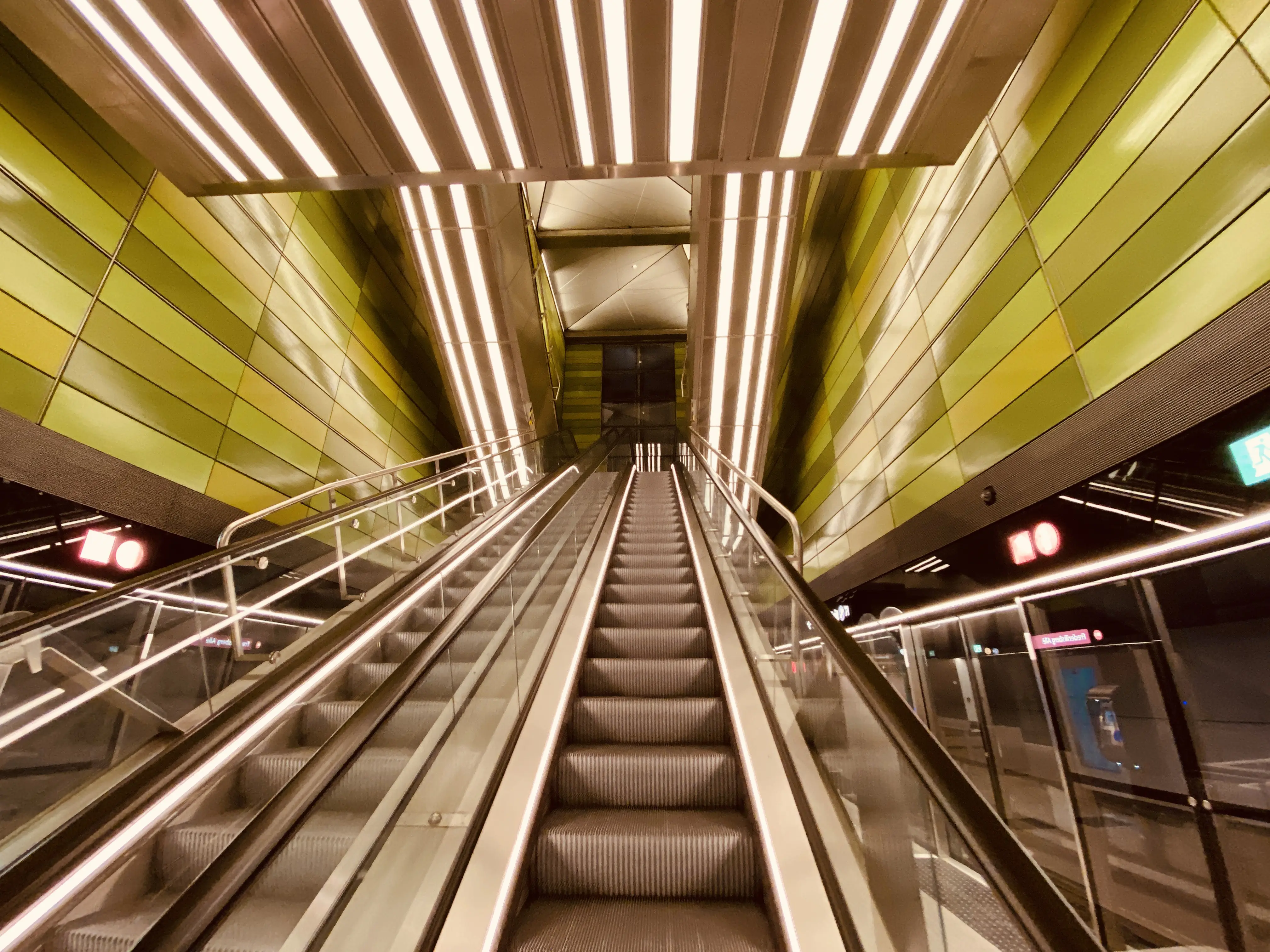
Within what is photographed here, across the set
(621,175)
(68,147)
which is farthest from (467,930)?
(68,147)

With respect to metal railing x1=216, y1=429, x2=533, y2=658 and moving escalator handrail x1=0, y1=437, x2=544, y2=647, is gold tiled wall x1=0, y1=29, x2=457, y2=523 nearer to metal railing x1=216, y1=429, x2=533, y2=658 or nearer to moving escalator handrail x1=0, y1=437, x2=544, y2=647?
metal railing x1=216, y1=429, x2=533, y2=658

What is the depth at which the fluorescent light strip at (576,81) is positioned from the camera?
3648 millimetres

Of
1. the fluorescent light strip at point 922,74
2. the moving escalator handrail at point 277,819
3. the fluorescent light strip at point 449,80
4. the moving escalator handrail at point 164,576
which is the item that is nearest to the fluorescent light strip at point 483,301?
Answer: the fluorescent light strip at point 449,80

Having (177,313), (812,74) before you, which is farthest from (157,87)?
(812,74)

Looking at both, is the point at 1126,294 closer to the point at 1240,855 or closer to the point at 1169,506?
the point at 1169,506

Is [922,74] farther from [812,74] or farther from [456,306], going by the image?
[456,306]

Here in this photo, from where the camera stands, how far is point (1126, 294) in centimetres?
353

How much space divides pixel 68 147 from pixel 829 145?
5.46 m

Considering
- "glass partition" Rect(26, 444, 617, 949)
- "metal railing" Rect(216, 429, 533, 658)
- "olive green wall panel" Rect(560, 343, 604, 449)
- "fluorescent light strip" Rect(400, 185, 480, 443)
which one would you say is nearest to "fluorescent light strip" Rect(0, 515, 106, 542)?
"metal railing" Rect(216, 429, 533, 658)

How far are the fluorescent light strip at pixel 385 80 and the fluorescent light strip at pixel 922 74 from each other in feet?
10.9

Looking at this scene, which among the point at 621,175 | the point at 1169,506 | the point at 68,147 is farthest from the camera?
the point at 621,175

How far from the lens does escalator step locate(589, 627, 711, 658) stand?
364 cm

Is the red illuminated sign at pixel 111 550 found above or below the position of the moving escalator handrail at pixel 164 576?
above

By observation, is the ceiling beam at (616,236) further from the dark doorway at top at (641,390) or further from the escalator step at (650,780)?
the escalator step at (650,780)
